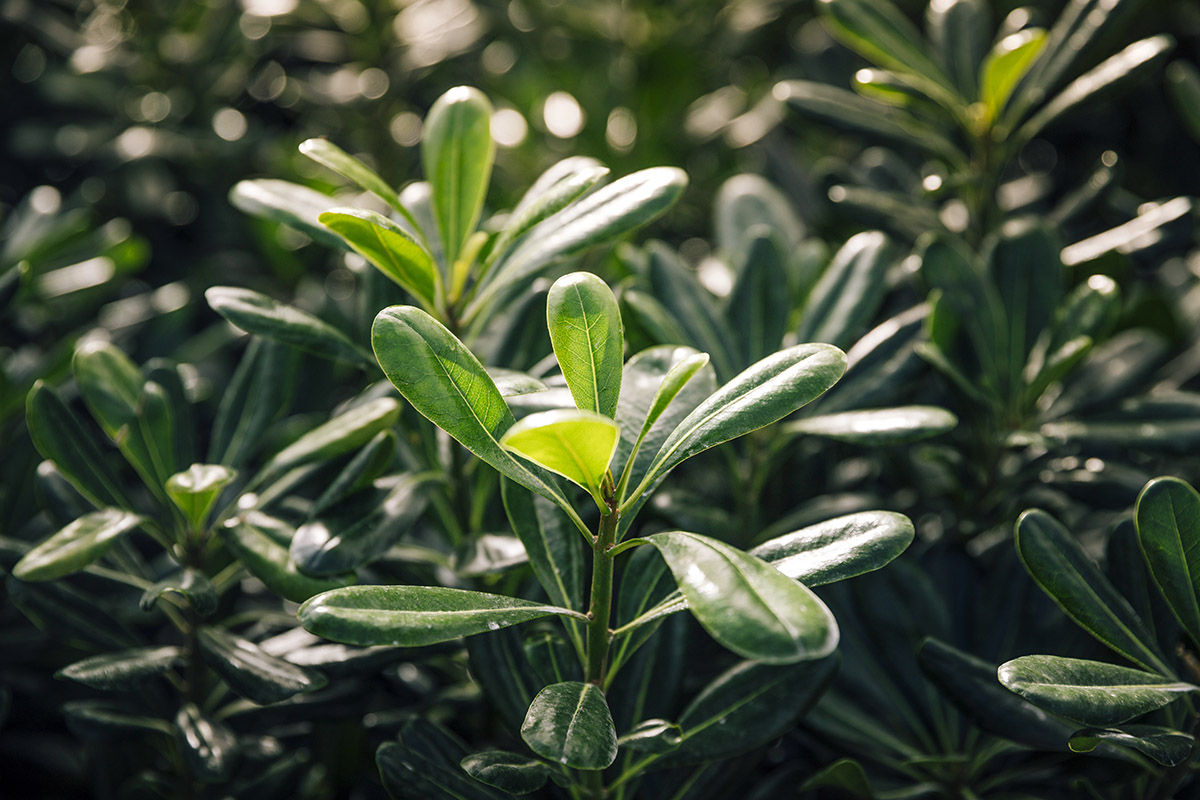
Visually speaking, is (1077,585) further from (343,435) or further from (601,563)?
(343,435)

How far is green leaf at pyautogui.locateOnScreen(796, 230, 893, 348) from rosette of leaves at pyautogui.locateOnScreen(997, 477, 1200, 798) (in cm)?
30

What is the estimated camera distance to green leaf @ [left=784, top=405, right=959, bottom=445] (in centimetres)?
83

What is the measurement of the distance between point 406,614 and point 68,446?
542mm

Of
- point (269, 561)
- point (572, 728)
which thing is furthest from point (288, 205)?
point (572, 728)

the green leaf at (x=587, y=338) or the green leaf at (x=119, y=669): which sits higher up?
the green leaf at (x=587, y=338)

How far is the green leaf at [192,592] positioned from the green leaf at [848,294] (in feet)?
2.20

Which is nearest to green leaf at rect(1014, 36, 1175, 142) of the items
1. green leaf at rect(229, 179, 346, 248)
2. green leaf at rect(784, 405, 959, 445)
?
green leaf at rect(784, 405, 959, 445)

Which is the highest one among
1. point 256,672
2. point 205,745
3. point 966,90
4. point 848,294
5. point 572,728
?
point 966,90

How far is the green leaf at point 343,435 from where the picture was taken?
83cm

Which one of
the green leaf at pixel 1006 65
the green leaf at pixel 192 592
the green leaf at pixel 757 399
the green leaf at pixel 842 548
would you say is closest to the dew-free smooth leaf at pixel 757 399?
the green leaf at pixel 757 399

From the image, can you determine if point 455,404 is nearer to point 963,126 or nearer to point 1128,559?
point 1128,559

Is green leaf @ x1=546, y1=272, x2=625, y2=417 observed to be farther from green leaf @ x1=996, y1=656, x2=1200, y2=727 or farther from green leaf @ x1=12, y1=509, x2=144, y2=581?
green leaf @ x1=12, y1=509, x2=144, y2=581

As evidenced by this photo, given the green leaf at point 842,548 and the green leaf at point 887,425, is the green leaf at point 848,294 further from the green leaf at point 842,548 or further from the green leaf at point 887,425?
the green leaf at point 842,548

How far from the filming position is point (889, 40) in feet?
3.75
